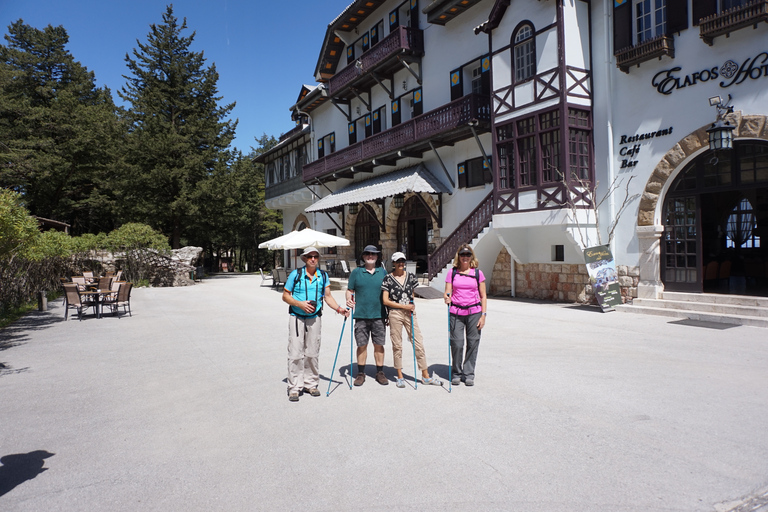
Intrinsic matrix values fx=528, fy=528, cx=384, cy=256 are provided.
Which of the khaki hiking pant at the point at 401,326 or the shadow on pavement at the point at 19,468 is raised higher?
the khaki hiking pant at the point at 401,326

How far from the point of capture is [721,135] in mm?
11367

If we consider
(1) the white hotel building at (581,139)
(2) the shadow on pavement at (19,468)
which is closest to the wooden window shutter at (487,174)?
(1) the white hotel building at (581,139)

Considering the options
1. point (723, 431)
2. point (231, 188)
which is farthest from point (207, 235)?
point (723, 431)

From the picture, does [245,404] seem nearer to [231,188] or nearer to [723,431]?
[723,431]

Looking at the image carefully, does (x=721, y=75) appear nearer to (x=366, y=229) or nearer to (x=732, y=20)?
(x=732, y=20)

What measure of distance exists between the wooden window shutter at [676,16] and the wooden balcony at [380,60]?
1056 cm

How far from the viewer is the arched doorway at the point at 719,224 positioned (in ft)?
39.2

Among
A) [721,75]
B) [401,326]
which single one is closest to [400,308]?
[401,326]

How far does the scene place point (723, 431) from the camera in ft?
15.3

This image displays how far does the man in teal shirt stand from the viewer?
6.40m

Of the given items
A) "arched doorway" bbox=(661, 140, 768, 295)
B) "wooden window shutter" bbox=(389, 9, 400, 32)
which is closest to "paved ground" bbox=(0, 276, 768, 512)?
"arched doorway" bbox=(661, 140, 768, 295)

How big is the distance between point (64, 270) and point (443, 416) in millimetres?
21615

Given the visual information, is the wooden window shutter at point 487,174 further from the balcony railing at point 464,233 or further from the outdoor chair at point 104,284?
the outdoor chair at point 104,284

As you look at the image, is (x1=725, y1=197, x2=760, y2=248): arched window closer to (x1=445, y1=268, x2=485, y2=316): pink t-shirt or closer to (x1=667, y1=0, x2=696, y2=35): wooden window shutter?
(x1=667, y1=0, x2=696, y2=35): wooden window shutter
